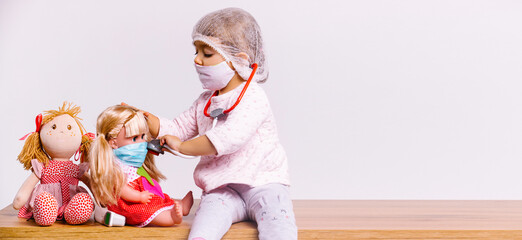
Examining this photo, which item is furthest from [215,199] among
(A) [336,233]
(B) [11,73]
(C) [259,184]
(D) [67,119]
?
(B) [11,73]

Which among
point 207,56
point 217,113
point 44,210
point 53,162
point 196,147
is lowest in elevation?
point 44,210

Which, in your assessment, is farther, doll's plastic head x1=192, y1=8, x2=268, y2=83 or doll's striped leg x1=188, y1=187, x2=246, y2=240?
doll's plastic head x1=192, y1=8, x2=268, y2=83

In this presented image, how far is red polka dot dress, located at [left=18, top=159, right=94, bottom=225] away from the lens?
210 centimetres

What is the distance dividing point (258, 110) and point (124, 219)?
1.43ft

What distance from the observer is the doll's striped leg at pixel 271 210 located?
2043 mm

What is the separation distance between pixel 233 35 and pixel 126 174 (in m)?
0.45

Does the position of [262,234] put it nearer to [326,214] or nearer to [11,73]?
[326,214]

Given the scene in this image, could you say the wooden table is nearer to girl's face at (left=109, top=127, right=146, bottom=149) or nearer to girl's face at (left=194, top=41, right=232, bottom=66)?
girl's face at (left=109, top=127, right=146, bottom=149)

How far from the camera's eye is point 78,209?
2.10 m

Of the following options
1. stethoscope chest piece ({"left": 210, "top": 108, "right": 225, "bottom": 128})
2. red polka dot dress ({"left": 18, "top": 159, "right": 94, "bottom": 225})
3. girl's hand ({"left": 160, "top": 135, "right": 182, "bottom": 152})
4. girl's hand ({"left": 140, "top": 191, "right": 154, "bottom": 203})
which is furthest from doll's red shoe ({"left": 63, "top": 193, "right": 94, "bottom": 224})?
stethoscope chest piece ({"left": 210, "top": 108, "right": 225, "bottom": 128})

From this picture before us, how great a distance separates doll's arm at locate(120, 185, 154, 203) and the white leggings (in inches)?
5.4

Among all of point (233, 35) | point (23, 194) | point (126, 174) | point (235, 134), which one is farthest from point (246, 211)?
point (23, 194)

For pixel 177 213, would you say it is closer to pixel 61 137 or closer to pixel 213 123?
pixel 213 123

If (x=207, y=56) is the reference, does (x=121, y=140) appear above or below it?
below
